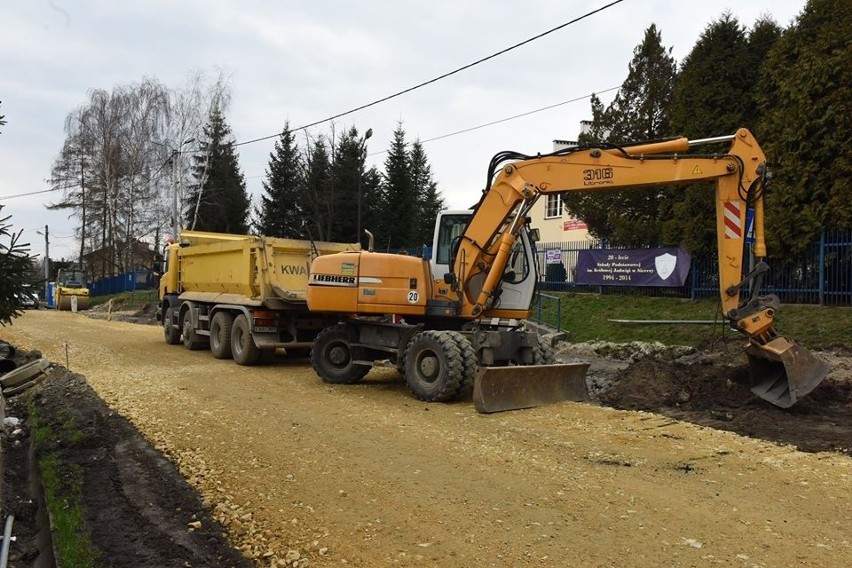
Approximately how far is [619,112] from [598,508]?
65.5ft

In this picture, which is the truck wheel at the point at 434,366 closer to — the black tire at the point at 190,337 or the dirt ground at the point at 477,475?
the dirt ground at the point at 477,475

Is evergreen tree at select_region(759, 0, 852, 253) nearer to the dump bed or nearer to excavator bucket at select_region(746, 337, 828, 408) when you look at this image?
excavator bucket at select_region(746, 337, 828, 408)

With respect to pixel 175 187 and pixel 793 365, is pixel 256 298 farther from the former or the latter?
pixel 175 187

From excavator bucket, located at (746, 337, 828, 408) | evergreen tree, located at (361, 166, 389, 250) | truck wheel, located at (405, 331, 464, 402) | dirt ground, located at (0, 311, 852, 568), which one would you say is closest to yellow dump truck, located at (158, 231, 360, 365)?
dirt ground, located at (0, 311, 852, 568)

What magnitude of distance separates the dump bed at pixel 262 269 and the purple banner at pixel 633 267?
8.56 metres

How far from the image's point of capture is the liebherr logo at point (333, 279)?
1048cm

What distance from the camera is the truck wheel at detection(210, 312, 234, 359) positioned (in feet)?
46.5

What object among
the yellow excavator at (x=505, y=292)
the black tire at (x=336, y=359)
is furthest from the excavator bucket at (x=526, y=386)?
the black tire at (x=336, y=359)

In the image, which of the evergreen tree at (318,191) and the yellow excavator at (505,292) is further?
the evergreen tree at (318,191)

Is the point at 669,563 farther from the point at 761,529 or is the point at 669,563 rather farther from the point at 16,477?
the point at 16,477

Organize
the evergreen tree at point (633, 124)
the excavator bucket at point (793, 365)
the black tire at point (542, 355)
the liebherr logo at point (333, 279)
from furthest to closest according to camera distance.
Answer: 1. the evergreen tree at point (633, 124)
2. the liebherr logo at point (333, 279)
3. the black tire at point (542, 355)
4. the excavator bucket at point (793, 365)

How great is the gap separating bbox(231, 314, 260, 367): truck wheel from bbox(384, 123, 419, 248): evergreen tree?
27.0 meters

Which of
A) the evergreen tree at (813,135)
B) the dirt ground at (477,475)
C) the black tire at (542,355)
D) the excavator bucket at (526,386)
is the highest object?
the evergreen tree at (813,135)

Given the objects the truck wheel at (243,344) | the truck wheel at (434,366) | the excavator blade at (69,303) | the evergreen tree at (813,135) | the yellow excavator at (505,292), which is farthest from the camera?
the excavator blade at (69,303)
